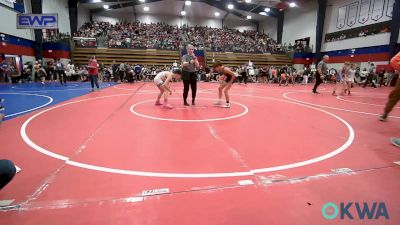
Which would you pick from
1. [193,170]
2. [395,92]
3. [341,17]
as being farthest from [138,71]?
[341,17]

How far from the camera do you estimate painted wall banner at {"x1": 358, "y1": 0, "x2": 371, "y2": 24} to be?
22109 millimetres

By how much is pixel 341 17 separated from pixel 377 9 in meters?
3.94

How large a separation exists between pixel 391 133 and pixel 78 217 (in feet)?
17.8

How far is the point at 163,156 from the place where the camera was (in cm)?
330

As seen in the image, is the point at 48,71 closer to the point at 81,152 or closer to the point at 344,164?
the point at 81,152

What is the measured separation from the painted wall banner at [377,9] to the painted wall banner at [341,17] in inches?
123

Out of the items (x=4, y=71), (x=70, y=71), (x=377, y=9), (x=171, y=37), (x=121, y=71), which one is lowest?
(x=4, y=71)

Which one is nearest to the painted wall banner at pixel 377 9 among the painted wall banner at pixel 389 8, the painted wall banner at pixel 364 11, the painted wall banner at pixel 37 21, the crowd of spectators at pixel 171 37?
the painted wall banner at pixel 389 8

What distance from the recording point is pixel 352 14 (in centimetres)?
2362

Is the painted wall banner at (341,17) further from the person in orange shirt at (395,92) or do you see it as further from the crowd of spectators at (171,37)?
the person in orange shirt at (395,92)

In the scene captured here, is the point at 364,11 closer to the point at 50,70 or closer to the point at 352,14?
the point at 352,14

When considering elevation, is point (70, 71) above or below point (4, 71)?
above

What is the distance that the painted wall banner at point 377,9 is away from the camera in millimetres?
20716

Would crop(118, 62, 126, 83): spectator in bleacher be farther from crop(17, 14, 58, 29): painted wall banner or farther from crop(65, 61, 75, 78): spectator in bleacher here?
crop(17, 14, 58, 29): painted wall banner
